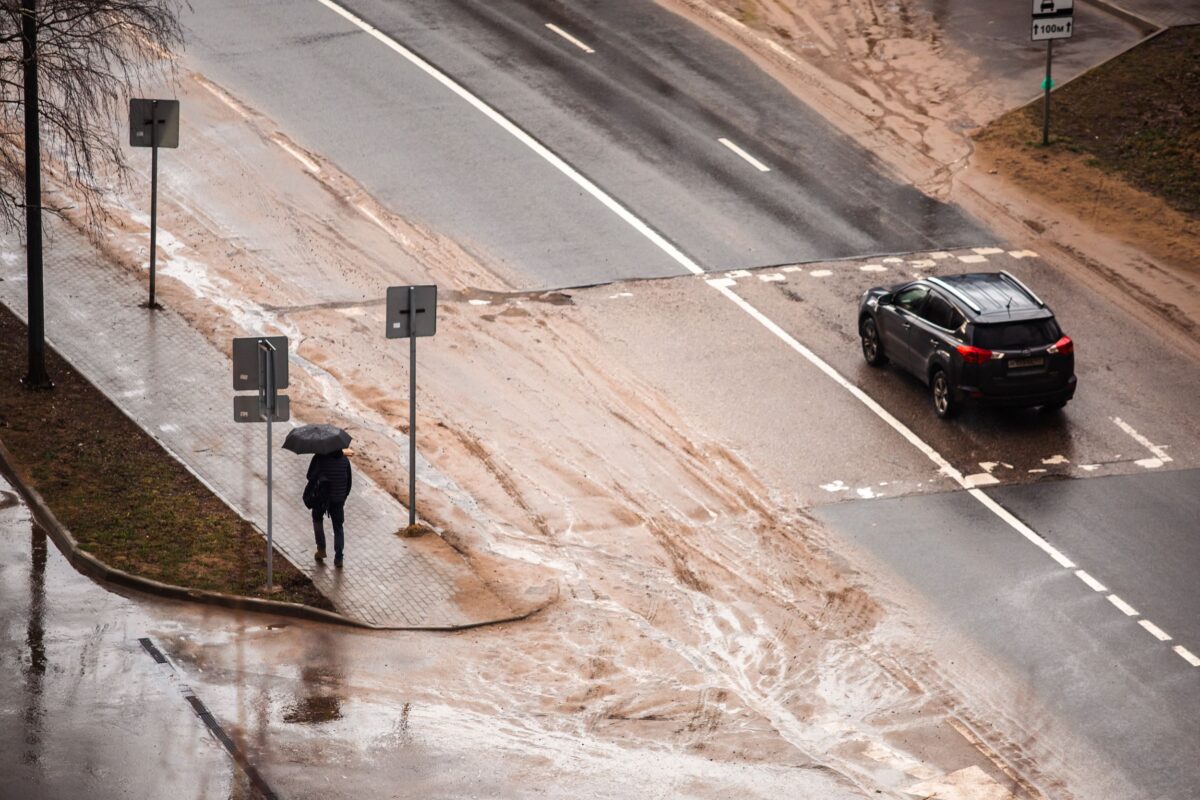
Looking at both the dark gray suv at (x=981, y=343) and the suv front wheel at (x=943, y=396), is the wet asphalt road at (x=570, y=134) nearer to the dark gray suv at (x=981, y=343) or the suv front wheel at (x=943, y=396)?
the dark gray suv at (x=981, y=343)

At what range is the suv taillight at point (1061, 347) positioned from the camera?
23.3m

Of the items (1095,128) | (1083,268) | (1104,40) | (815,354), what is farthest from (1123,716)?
(1104,40)

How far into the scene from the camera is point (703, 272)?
28094mm

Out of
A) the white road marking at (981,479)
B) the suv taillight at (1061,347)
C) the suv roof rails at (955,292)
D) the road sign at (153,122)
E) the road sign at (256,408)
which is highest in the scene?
the road sign at (153,122)

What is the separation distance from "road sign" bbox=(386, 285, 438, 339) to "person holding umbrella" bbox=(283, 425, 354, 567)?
135 cm

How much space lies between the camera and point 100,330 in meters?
25.5

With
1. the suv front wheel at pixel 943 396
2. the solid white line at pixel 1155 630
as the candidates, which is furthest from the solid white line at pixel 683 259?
the solid white line at pixel 1155 630

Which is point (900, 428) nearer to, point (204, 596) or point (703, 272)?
point (703, 272)

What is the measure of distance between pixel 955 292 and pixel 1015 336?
118cm

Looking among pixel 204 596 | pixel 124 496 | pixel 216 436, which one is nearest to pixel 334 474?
pixel 204 596

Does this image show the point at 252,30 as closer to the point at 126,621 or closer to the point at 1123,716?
the point at 126,621

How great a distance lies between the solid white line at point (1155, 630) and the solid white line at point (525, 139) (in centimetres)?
1076

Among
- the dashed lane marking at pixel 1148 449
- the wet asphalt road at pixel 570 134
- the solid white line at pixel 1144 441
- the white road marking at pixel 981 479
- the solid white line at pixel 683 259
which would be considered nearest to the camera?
the solid white line at pixel 683 259

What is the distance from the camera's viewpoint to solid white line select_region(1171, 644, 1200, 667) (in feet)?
60.0
